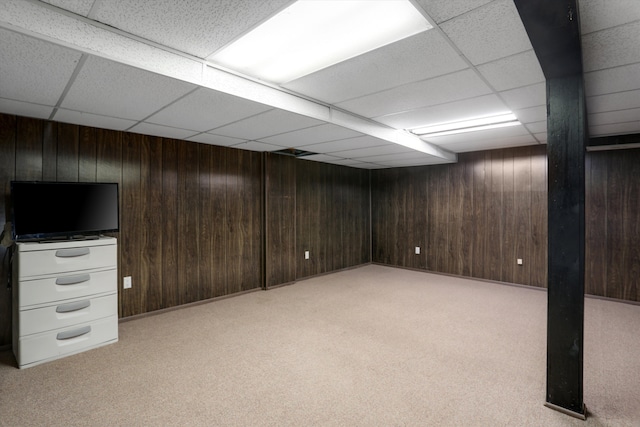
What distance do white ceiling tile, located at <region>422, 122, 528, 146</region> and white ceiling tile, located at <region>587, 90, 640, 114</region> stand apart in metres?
0.72

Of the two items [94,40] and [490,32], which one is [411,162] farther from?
[94,40]

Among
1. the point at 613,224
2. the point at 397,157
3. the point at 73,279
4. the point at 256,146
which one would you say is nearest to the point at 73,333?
the point at 73,279

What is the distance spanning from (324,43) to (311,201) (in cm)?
386

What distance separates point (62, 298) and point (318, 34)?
283 cm

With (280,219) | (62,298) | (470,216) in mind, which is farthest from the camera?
(470,216)

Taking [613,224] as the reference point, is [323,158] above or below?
above

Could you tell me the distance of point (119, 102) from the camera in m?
2.41

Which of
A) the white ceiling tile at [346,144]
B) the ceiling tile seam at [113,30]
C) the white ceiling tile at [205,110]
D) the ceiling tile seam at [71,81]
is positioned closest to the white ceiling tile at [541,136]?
the white ceiling tile at [346,144]

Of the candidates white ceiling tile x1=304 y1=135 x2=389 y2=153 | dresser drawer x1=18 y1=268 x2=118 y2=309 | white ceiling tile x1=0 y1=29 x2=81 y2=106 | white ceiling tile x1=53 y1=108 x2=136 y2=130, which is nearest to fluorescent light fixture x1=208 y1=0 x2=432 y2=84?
white ceiling tile x1=0 y1=29 x2=81 y2=106

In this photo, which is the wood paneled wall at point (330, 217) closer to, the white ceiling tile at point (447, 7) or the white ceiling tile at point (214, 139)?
the white ceiling tile at point (214, 139)

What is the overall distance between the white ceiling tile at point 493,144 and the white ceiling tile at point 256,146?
8.65ft

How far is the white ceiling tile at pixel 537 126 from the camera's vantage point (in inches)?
136

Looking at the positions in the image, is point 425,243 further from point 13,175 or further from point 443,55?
point 13,175

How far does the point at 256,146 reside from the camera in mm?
4215
